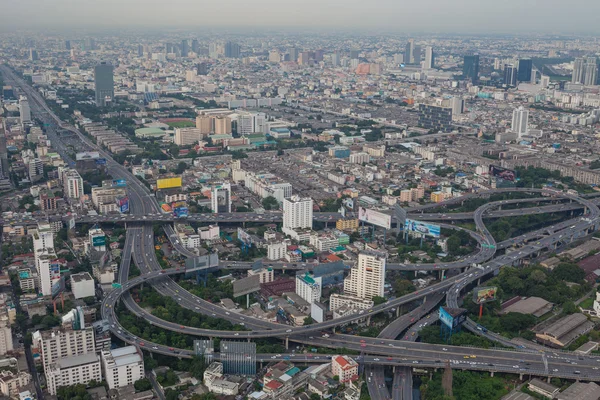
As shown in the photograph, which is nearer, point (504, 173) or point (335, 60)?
point (504, 173)

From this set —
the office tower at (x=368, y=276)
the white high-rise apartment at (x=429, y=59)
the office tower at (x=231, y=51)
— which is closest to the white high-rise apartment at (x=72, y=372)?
the office tower at (x=368, y=276)

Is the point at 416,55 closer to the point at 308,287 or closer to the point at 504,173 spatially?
the point at 504,173

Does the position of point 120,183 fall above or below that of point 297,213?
below

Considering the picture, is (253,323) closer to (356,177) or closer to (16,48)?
(356,177)

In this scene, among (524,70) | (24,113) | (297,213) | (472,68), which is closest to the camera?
(297,213)

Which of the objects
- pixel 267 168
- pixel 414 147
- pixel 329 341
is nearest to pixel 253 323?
pixel 329 341

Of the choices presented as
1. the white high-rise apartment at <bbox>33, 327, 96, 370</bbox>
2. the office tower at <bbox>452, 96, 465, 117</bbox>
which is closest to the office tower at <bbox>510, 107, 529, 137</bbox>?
the office tower at <bbox>452, 96, 465, 117</bbox>

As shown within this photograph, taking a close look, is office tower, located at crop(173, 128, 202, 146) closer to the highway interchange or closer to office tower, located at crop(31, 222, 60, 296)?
the highway interchange

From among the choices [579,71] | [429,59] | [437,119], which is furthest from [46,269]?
[429,59]
